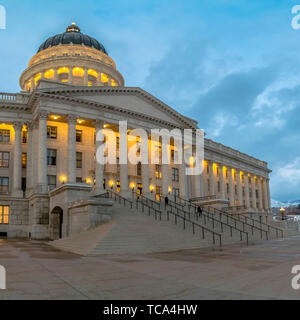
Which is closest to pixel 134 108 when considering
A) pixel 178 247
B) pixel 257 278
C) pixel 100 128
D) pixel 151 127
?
pixel 151 127

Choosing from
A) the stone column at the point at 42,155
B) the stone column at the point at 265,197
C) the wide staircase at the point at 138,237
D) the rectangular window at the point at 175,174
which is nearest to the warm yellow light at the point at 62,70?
the stone column at the point at 42,155

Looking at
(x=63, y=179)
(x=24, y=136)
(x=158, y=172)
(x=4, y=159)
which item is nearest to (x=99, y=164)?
(x=63, y=179)

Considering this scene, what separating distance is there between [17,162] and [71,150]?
690 centimetres

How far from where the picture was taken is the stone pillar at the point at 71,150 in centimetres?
3799

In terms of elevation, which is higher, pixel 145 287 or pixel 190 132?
pixel 190 132

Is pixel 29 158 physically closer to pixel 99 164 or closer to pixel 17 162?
pixel 17 162

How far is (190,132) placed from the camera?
176 feet

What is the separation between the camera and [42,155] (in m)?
37.0

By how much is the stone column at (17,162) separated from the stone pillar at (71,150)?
6.33 m

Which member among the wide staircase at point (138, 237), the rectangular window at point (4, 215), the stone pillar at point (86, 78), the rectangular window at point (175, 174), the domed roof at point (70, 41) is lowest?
the wide staircase at point (138, 237)

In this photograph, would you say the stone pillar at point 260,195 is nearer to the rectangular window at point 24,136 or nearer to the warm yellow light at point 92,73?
the warm yellow light at point 92,73
